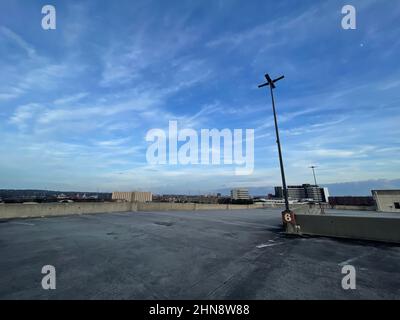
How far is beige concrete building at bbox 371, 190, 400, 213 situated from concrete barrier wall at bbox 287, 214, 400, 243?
4429 centimetres

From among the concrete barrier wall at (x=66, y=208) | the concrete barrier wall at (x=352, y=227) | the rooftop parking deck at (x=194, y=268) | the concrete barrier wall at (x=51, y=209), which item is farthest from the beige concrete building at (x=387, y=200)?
the concrete barrier wall at (x=51, y=209)

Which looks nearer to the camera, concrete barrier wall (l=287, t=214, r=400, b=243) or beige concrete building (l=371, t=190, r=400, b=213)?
concrete barrier wall (l=287, t=214, r=400, b=243)

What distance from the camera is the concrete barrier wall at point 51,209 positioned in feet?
50.7

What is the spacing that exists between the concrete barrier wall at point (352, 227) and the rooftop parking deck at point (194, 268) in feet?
2.43

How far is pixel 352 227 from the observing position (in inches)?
368

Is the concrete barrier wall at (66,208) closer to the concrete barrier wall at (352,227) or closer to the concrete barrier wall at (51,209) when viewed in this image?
the concrete barrier wall at (51,209)

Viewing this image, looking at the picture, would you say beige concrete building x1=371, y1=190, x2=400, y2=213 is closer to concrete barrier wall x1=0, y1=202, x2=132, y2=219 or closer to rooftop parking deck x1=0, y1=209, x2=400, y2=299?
rooftop parking deck x1=0, y1=209, x2=400, y2=299

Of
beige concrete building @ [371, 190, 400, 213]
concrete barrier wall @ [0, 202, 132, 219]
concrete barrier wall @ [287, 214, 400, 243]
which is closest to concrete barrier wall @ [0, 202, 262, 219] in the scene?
concrete barrier wall @ [0, 202, 132, 219]

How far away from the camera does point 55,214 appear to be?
18.1 m

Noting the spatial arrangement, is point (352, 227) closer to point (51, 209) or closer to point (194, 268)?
point (194, 268)

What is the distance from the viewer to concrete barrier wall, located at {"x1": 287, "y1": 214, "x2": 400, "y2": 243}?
8.48 meters
